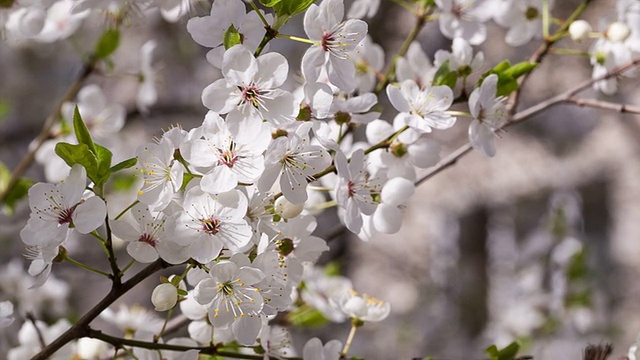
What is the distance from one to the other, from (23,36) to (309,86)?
1.48ft

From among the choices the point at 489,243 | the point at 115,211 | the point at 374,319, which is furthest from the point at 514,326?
the point at 374,319

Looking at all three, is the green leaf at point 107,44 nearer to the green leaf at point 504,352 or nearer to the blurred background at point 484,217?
the green leaf at point 504,352

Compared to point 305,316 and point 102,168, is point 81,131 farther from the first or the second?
point 305,316

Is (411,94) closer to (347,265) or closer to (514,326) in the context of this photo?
(514,326)

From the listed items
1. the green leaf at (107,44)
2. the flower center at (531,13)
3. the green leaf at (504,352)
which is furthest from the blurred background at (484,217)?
the green leaf at (504,352)

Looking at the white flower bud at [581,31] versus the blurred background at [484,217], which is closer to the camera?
the white flower bud at [581,31]

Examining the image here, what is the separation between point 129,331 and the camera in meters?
0.75

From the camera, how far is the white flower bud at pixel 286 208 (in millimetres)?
556

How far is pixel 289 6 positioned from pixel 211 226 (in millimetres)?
170

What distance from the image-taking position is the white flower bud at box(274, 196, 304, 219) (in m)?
0.56

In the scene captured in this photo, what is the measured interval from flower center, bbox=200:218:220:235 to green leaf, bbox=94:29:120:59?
1.81 feet

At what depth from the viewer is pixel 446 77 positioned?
65cm

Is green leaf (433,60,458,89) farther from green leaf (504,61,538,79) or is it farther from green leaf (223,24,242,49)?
green leaf (223,24,242,49)

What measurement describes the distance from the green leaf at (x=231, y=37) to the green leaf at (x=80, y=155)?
12cm
